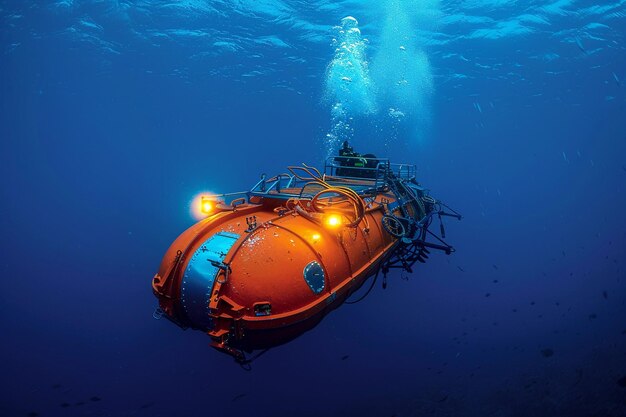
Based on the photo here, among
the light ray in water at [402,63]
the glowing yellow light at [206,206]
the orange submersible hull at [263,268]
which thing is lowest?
the orange submersible hull at [263,268]

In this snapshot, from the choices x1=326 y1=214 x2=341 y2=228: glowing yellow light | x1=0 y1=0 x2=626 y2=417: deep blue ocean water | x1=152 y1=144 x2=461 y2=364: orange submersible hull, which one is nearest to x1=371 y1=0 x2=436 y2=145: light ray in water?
x1=0 y1=0 x2=626 y2=417: deep blue ocean water

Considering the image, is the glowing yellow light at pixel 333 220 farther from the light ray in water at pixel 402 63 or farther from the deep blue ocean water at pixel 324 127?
the light ray in water at pixel 402 63

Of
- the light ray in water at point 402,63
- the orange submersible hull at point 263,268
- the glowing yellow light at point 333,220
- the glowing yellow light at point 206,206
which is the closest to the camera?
the orange submersible hull at point 263,268

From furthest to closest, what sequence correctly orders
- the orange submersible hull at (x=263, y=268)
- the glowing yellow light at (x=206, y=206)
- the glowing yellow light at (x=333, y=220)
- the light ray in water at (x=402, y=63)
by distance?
1. the light ray in water at (x=402, y=63)
2. the glowing yellow light at (x=206, y=206)
3. the glowing yellow light at (x=333, y=220)
4. the orange submersible hull at (x=263, y=268)

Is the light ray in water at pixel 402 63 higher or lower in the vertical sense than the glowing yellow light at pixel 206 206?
higher

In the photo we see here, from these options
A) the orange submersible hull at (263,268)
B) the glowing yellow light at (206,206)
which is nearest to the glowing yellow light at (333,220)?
the orange submersible hull at (263,268)

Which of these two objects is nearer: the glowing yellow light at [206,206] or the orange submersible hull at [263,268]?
the orange submersible hull at [263,268]

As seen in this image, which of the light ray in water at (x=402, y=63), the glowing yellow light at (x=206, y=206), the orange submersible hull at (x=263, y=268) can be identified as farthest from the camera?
the light ray in water at (x=402, y=63)

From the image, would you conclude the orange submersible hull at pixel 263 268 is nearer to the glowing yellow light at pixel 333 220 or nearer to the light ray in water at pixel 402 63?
the glowing yellow light at pixel 333 220

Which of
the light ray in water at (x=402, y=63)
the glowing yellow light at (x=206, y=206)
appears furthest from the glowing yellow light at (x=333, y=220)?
the light ray in water at (x=402, y=63)

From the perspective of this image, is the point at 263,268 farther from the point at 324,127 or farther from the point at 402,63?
the point at 324,127

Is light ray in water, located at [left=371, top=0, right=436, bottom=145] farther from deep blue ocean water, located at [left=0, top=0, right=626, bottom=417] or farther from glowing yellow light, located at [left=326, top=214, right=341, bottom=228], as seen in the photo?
glowing yellow light, located at [left=326, top=214, right=341, bottom=228]

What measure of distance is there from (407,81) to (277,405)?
25801mm

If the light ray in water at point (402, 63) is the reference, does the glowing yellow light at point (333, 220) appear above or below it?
below
